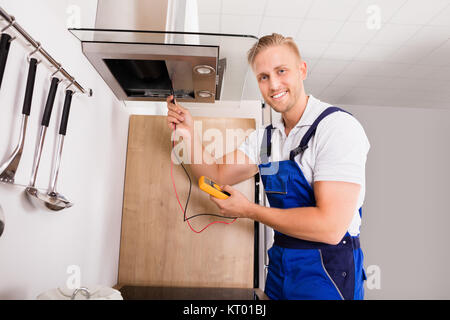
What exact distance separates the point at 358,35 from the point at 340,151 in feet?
7.37

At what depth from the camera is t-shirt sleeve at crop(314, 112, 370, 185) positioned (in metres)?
0.78

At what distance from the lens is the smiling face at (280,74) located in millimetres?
1010

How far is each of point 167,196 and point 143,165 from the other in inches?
6.3

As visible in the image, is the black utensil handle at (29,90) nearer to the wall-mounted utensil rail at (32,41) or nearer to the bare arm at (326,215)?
the wall-mounted utensil rail at (32,41)

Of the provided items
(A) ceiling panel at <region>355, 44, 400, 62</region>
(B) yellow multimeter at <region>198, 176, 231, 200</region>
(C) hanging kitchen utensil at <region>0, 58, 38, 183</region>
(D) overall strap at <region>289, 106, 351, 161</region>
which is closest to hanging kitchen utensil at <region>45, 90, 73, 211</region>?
(C) hanging kitchen utensil at <region>0, 58, 38, 183</region>

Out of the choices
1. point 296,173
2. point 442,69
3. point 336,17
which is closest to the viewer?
point 296,173

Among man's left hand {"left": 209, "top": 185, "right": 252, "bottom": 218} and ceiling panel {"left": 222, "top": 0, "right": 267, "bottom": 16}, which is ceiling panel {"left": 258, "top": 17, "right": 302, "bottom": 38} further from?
man's left hand {"left": 209, "top": 185, "right": 252, "bottom": 218}

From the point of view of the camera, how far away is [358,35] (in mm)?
2609

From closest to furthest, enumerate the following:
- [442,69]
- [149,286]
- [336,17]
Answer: [149,286] < [336,17] < [442,69]

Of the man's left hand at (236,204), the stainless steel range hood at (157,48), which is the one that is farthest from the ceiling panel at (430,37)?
the man's left hand at (236,204)

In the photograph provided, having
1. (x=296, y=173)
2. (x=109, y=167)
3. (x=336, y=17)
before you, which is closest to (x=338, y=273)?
(x=296, y=173)

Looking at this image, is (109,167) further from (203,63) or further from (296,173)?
(296,173)

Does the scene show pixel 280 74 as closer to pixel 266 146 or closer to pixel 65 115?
pixel 266 146
